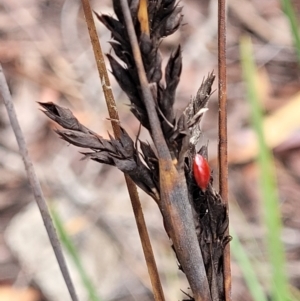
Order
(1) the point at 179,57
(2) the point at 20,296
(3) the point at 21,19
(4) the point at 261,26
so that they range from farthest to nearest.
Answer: (3) the point at 21,19 < (4) the point at 261,26 < (2) the point at 20,296 < (1) the point at 179,57

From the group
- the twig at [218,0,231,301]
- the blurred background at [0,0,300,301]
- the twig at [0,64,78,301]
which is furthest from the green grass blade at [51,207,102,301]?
the blurred background at [0,0,300,301]

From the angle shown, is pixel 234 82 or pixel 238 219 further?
pixel 234 82

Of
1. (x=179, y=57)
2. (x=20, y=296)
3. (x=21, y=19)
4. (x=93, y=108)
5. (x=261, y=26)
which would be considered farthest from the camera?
(x=21, y=19)

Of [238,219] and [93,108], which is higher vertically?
[93,108]

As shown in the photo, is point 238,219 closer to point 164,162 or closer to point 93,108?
point 93,108

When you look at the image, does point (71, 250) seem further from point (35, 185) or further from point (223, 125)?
point (223, 125)

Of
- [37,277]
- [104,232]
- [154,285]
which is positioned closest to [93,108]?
[104,232]

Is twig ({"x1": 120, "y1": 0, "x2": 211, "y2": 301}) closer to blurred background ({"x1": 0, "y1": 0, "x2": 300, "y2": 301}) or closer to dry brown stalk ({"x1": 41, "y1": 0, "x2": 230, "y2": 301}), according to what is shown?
dry brown stalk ({"x1": 41, "y1": 0, "x2": 230, "y2": 301})

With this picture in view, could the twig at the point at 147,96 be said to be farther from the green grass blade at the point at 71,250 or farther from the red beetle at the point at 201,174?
the green grass blade at the point at 71,250

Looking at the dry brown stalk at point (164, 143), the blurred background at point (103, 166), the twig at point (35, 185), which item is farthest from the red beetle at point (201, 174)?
the blurred background at point (103, 166)
